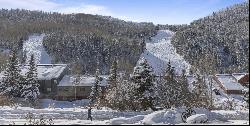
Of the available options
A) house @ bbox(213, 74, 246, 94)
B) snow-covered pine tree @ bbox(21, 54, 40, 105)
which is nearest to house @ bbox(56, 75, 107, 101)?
snow-covered pine tree @ bbox(21, 54, 40, 105)

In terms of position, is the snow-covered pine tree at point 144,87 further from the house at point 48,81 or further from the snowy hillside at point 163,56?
the snowy hillside at point 163,56

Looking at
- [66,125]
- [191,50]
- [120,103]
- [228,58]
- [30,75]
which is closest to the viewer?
[66,125]

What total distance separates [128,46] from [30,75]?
94.4 meters

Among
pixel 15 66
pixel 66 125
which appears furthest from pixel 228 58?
pixel 66 125

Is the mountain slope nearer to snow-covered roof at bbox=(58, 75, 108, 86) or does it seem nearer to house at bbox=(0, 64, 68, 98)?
snow-covered roof at bbox=(58, 75, 108, 86)

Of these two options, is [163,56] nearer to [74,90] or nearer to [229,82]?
[229,82]

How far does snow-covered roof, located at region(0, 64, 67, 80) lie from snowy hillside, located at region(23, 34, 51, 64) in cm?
5689

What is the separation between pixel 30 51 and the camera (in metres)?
151

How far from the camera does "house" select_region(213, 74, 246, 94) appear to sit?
2987 inches

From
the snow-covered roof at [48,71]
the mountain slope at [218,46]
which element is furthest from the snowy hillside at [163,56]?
the snow-covered roof at [48,71]

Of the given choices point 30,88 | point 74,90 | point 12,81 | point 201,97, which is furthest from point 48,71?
point 201,97

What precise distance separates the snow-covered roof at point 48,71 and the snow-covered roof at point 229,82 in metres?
28.2

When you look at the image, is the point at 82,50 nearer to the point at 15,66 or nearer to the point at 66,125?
the point at 15,66

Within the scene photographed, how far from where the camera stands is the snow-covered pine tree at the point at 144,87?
31078 mm
